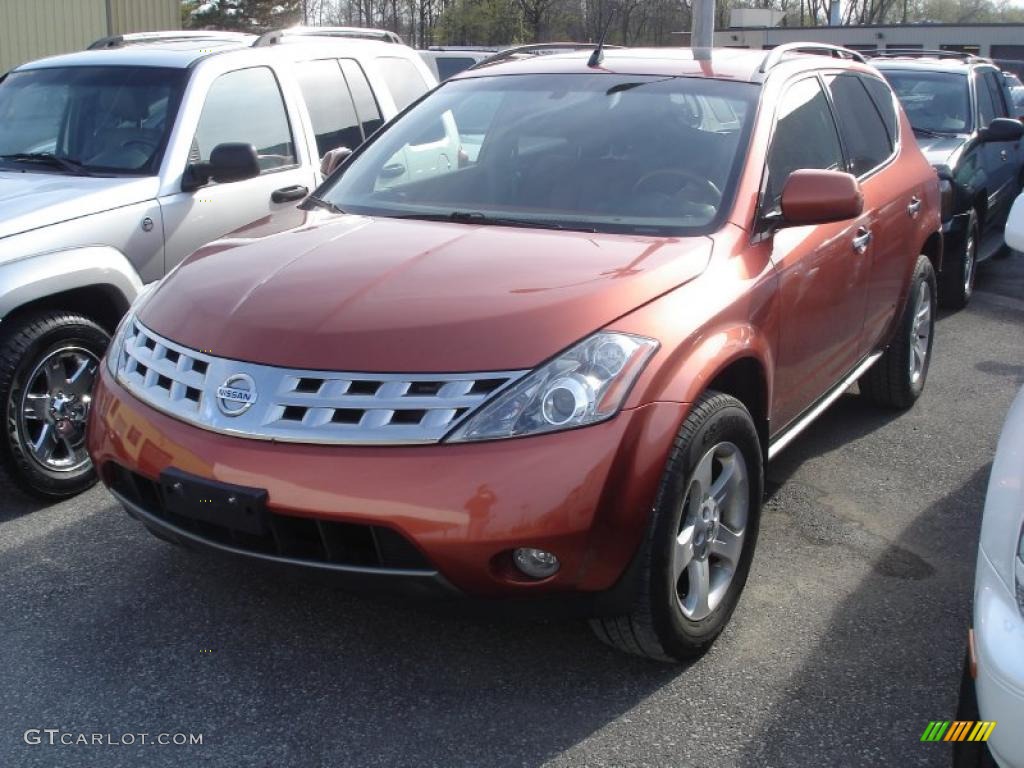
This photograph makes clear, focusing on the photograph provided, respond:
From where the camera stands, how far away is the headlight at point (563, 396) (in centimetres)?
286

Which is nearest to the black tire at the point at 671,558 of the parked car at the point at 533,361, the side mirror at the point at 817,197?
the parked car at the point at 533,361

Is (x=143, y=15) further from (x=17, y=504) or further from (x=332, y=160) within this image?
(x=17, y=504)

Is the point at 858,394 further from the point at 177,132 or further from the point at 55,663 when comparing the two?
the point at 55,663

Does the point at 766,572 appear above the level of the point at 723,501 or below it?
below

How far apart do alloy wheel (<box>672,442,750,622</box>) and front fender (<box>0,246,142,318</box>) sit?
8.75 feet

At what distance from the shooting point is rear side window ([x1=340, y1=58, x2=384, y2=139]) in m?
6.61

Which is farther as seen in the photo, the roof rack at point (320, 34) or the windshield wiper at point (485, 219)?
the roof rack at point (320, 34)

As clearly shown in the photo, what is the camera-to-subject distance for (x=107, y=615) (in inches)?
143

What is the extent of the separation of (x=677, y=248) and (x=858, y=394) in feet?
9.59

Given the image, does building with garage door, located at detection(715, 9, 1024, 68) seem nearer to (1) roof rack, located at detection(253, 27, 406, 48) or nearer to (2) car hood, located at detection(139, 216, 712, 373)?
(1) roof rack, located at detection(253, 27, 406, 48)

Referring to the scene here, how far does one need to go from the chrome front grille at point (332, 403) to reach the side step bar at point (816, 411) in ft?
4.69

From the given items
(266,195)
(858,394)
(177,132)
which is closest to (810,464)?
(858,394)

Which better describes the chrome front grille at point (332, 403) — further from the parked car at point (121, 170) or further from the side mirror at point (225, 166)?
the side mirror at point (225, 166)

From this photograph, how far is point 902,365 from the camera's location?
562 cm
